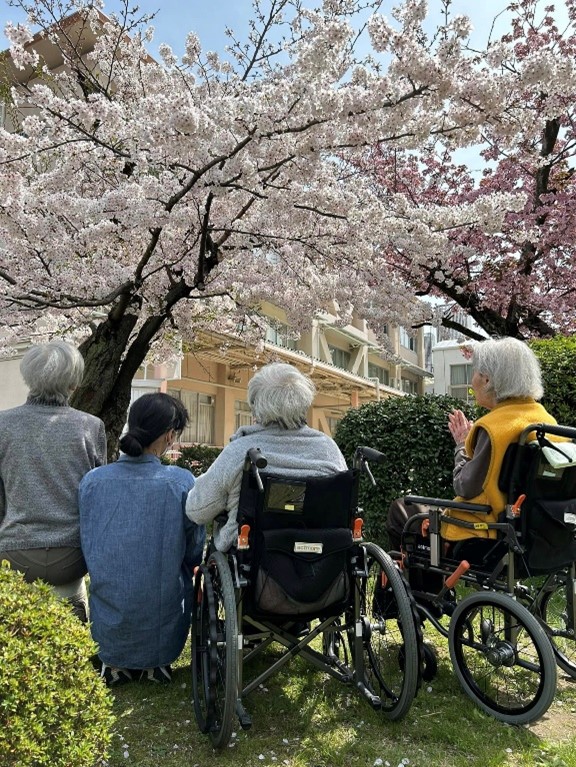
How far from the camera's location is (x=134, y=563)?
2328 mm

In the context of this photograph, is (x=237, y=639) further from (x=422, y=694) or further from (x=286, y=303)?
(x=286, y=303)

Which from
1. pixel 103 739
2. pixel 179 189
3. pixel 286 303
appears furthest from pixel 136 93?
pixel 103 739

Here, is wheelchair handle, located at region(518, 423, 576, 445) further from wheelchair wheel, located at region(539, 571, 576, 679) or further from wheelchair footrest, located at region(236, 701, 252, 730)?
wheelchair footrest, located at region(236, 701, 252, 730)

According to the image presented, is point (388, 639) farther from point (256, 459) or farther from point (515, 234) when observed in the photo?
point (515, 234)

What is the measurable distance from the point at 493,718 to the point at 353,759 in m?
0.60

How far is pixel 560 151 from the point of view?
8.24 metres

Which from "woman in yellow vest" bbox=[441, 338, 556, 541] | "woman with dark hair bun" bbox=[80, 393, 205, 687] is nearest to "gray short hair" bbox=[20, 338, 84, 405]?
"woman with dark hair bun" bbox=[80, 393, 205, 687]

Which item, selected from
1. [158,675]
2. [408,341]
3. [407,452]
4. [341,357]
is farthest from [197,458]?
[408,341]

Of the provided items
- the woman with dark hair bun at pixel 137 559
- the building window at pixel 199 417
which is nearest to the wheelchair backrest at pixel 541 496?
the woman with dark hair bun at pixel 137 559

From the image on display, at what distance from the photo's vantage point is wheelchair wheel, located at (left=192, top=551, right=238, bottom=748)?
1.79 meters

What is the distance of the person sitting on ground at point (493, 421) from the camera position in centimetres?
226

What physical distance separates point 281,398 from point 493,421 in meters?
0.89

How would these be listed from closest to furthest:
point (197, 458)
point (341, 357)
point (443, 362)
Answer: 1. point (197, 458)
2. point (341, 357)
3. point (443, 362)

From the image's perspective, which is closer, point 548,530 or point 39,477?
point 548,530
